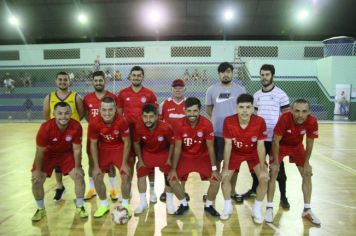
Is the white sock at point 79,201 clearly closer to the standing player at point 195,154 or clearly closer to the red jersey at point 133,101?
the standing player at point 195,154

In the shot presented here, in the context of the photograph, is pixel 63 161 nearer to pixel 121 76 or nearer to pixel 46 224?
pixel 46 224

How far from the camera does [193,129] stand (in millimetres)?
3818

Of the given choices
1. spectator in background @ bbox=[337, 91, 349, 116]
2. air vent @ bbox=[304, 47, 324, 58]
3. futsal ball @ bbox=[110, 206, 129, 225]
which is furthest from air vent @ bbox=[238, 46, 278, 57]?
futsal ball @ bbox=[110, 206, 129, 225]

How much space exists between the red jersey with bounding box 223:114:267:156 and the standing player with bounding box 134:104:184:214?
2.36 ft

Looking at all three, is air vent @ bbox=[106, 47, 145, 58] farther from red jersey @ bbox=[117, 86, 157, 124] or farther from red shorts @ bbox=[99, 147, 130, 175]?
red shorts @ bbox=[99, 147, 130, 175]

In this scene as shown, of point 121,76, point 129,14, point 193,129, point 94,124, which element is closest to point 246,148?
point 193,129

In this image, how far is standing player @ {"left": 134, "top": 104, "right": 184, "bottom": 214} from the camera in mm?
3869

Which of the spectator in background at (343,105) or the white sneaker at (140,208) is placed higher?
the spectator in background at (343,105)

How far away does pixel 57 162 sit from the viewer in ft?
12.4

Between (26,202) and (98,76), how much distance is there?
6.29 feet

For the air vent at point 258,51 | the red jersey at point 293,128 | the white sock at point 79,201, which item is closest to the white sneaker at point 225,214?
the red jersey at point 293,128

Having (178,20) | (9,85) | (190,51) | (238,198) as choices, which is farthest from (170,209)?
(9,85)

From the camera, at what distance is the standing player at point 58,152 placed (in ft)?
11.8

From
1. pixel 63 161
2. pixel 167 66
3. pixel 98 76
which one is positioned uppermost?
pixel 167 66
